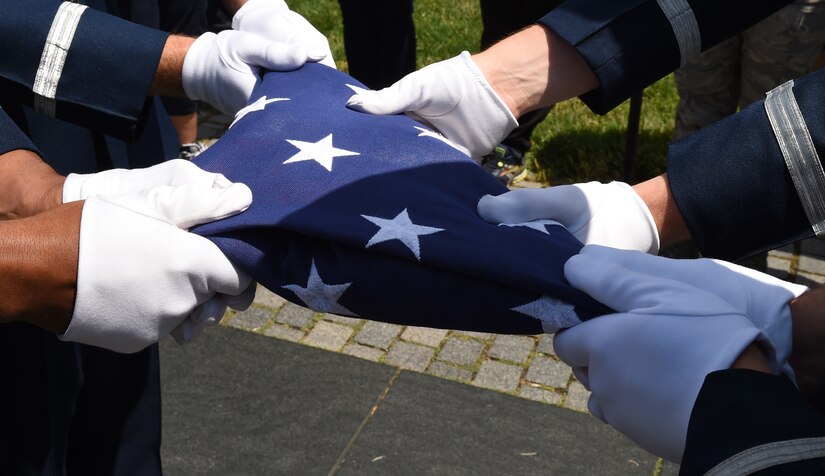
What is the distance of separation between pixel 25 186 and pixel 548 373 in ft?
7.25

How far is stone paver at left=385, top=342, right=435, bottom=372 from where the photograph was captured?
11.6 ft

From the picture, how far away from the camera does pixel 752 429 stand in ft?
3.41

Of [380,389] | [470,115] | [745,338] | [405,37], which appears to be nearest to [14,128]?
[470,115]

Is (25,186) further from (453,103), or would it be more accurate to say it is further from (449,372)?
(449,372)

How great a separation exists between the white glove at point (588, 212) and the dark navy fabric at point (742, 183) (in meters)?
0.08

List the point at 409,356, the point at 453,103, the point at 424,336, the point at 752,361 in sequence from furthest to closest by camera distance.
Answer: the point at 424,336 < the point at 409,356 < the point at 453,103 < the point at 752,361

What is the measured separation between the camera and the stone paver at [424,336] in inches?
144

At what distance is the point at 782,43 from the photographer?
12.2 feet

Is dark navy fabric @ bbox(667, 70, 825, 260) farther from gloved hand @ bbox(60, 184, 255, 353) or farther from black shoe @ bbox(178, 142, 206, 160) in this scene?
black shoe @ bbox(178, 142, 206, 160)

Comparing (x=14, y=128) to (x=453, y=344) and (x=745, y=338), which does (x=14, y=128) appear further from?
(x=453, y=344)

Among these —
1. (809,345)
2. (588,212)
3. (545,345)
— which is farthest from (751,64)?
(809,345)

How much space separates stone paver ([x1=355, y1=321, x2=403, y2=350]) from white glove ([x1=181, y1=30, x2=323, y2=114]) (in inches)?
66.1

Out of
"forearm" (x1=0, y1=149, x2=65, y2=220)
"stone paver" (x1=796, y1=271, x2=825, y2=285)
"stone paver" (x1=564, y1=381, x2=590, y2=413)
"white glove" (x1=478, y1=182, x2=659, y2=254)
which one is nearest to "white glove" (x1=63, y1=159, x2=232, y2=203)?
"forearm" (x1=0, y1=149, x2=65, y2=220)

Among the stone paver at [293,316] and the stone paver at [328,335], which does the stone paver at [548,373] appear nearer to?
the stone paver at [328,335]
